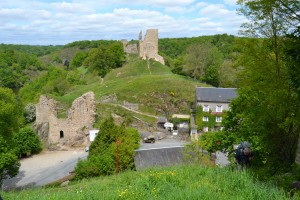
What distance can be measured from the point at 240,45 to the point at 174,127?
24.8 meters

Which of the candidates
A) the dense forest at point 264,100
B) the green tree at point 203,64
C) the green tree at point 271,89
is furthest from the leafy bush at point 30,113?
the green tree at point 271,89

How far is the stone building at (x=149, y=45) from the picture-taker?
54500mm

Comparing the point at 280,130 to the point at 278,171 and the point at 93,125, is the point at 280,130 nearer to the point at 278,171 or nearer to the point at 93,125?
the point at 278,171

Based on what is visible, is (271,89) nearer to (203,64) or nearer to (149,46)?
(203,64)

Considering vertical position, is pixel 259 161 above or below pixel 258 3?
below

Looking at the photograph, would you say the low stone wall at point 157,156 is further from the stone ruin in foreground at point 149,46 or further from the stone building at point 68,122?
the stone ruin in foreground at point 149,46

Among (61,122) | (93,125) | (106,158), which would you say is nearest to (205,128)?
(93,125)

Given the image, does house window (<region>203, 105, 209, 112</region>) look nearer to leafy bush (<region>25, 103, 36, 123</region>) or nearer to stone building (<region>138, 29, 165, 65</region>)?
stone building (<region>138, 29, 165, 65</region>)

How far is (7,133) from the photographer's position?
22.0 meters

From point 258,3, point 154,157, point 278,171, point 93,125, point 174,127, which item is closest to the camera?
point 278,171

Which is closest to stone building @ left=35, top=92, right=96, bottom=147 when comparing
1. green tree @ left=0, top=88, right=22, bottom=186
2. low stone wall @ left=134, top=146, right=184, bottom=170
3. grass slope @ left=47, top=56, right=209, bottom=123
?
grass slope @ left=47, top=56, right=209, bottom=123

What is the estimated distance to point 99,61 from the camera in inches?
2474

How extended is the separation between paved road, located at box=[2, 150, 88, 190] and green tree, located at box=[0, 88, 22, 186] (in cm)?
141

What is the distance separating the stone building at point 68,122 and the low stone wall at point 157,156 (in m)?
15.4
